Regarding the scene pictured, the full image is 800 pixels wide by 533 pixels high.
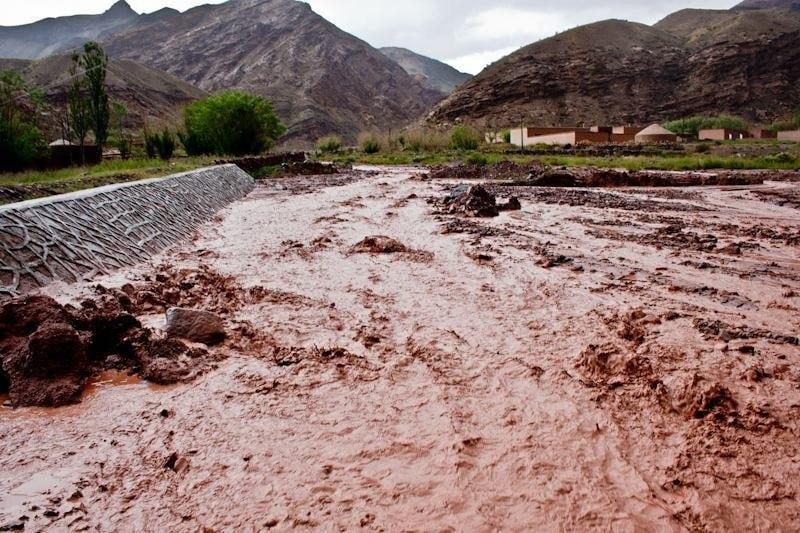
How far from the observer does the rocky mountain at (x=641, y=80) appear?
54062mm

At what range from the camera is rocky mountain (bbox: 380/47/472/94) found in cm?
14300

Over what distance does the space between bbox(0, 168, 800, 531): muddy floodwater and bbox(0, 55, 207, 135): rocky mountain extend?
49.5 m

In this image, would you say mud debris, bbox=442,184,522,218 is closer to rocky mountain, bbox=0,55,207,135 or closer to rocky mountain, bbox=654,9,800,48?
rocky mountain, bbox=0,55,207,135

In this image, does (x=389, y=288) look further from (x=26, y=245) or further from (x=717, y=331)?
(x=26, y=245)

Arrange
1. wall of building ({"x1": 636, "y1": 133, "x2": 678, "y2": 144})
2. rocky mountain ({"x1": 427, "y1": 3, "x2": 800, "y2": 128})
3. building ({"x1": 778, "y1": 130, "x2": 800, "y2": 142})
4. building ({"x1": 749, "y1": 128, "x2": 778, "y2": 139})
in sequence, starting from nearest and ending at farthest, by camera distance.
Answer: building ({"x1": 778, "y1": 130, "x2": 800, "y2": 142})
wall of building ({"x1": 636, "y1": 133, "x2": 678, "y2": 144})
building ({"x1": 749, "y1": 128, "x2": 778, "y2": 139})
rocky mountain ({"x1": 427, "y1": 3, "x2": 800, "y2": 128})

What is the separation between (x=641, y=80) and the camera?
190 ft

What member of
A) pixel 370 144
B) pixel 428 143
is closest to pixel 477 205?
pixel 428 143

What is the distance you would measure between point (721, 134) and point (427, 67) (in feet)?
401

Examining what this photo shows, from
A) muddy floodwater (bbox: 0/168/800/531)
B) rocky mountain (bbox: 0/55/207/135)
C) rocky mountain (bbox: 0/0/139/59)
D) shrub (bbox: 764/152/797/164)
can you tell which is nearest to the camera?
muddy floodwater (bbox: 0/168/800/531)

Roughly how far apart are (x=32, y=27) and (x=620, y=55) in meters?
122

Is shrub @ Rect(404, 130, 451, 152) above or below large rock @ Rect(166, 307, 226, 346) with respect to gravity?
above

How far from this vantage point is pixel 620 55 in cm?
6172

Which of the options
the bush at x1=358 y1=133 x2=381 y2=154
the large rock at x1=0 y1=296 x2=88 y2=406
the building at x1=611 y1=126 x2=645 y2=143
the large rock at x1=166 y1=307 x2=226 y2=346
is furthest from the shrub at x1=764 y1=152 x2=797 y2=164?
the bush at x1=358 y1=133 x2=381 y2=154

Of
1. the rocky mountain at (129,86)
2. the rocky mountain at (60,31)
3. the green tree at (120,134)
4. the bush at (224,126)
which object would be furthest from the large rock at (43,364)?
the rocky mountain at (60,31)
